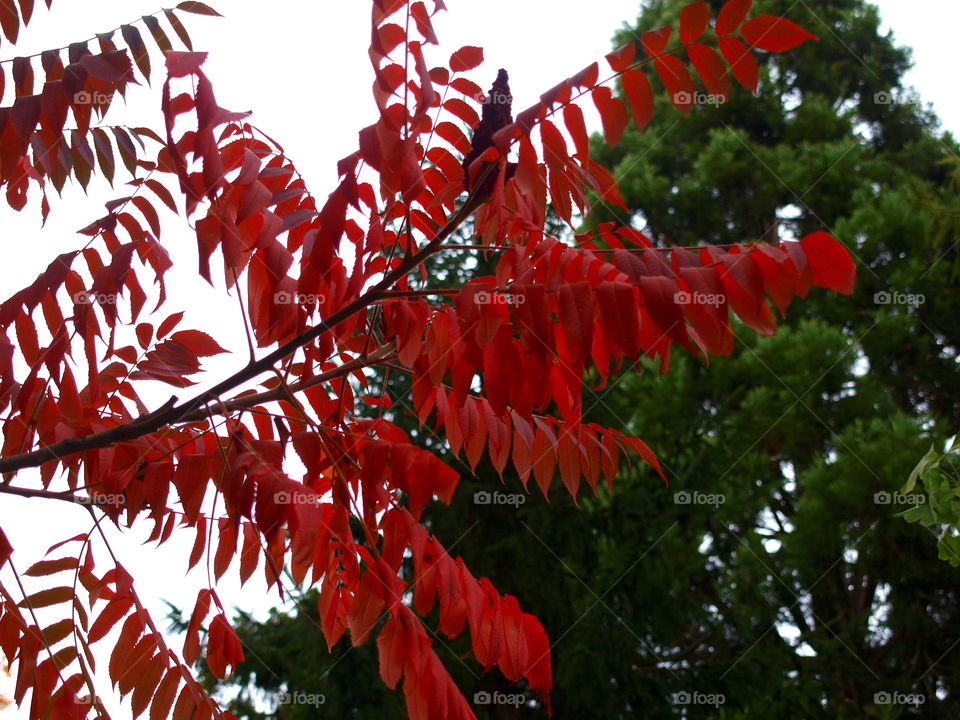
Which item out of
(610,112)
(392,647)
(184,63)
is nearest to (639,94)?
(610,112)

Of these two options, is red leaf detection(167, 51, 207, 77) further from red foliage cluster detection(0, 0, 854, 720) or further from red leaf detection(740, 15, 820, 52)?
red leaf detection(740, 15, 820, 52)

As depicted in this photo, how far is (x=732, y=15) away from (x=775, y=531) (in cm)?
714

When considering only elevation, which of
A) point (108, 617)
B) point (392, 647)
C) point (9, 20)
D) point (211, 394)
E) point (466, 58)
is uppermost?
point (9, 20)

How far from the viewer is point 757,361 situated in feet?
26.8

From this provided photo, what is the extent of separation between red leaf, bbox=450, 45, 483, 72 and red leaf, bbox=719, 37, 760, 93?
0.51m

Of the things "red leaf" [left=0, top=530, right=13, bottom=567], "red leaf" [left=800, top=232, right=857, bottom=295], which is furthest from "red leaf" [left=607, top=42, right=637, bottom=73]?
"red leaf" [left=0, top=530, right=13, bottom=567]

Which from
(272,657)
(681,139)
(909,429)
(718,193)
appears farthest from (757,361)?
(272,657)

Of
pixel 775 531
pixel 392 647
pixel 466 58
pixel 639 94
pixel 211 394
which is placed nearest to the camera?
pixel 392 647

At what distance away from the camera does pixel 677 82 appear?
4.15 feet

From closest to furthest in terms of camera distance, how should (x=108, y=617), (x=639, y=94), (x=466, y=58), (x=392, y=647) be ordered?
(x=392, y=647) → (x=639, y=94) → (x=108, y=617) → (x=466, y=58)

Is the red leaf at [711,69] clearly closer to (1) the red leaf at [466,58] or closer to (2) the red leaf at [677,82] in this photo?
(2) the red leaf at [677,82]

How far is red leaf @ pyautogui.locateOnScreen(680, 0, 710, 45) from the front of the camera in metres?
1.17

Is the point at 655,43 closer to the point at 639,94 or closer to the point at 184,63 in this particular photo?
the point at 639,94

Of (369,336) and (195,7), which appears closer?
(369,336)
